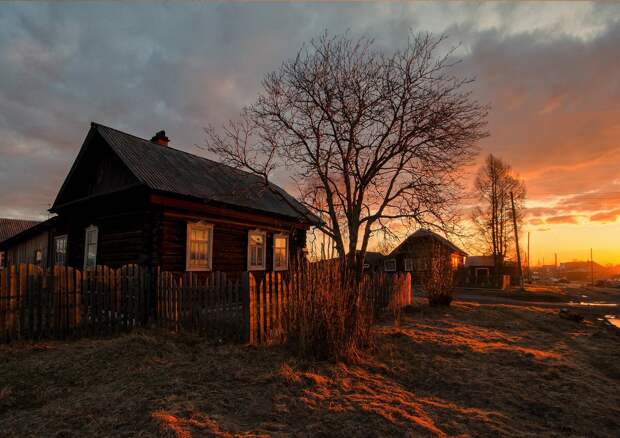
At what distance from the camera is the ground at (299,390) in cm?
385

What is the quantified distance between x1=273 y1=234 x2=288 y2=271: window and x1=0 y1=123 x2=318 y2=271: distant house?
4 cm

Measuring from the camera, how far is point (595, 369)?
672 cm

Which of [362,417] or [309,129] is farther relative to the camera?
[309,129]

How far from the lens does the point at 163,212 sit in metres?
11.3

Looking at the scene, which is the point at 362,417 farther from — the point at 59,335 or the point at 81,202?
the point at 81,202

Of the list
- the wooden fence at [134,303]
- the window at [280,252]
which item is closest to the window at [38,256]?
the window at [280,252]

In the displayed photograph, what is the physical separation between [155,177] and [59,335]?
17.3 feet

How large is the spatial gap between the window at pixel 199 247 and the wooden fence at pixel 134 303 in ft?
9.32

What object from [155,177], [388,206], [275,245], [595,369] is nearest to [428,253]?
[388,206]

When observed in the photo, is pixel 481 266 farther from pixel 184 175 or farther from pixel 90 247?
pixel 90 247

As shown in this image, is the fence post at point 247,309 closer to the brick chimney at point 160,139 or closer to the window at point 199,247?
the window at point 199,247

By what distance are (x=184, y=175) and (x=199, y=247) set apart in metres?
2.87

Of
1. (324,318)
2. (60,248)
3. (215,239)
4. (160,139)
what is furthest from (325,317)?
(60,248)

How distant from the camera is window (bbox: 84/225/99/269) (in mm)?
13394
